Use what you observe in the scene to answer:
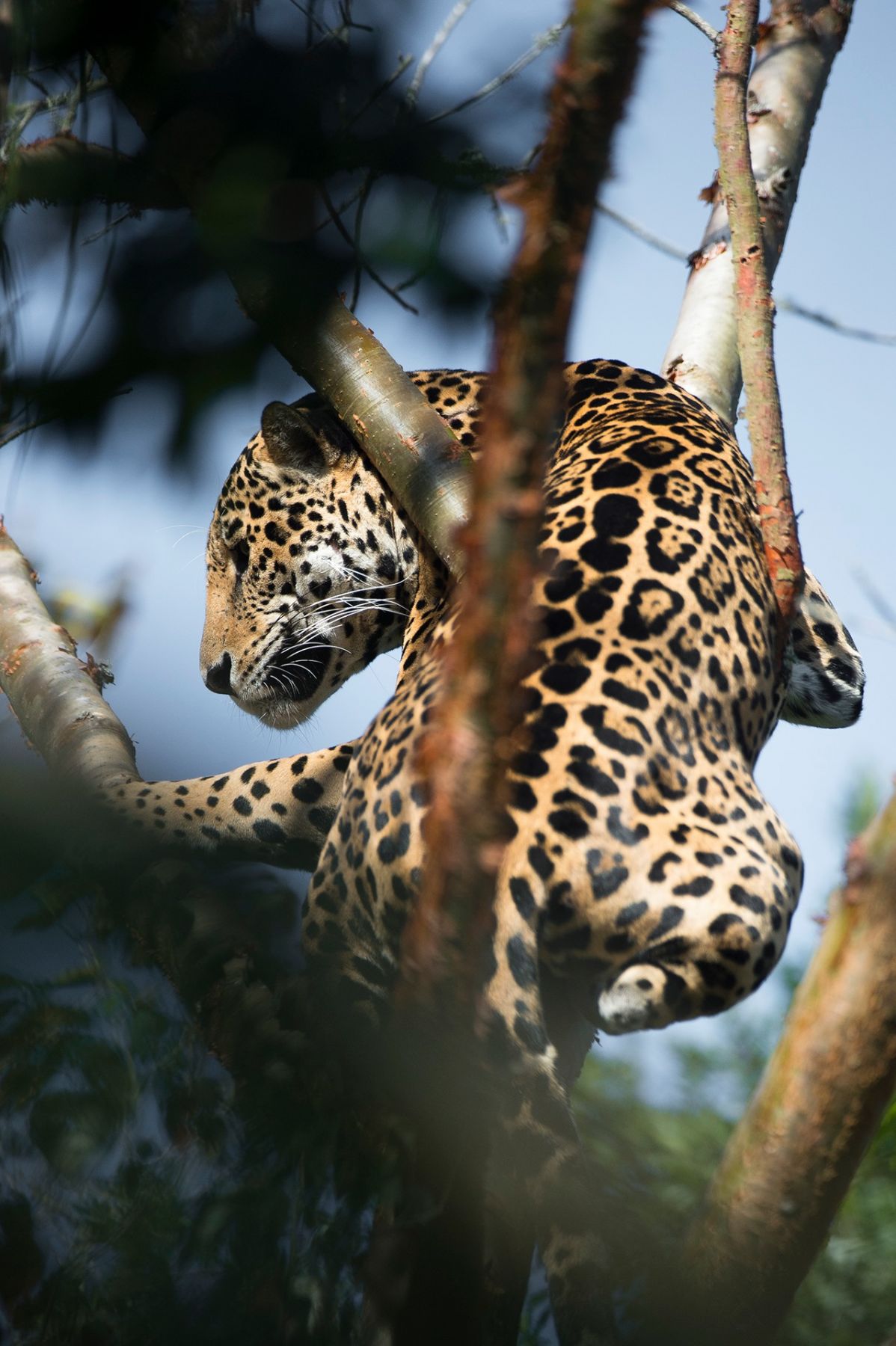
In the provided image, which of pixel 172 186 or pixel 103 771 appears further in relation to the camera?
pixel 103 771

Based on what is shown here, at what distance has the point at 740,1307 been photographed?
2275 mm

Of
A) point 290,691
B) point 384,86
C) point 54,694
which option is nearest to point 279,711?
point 290,691

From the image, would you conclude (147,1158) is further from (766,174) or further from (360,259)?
(766,174)

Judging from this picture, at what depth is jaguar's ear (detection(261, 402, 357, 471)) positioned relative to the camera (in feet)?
17.2

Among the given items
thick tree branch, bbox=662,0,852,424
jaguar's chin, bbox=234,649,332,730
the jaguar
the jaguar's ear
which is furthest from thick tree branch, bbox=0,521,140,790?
thick tree branch, bbox=662,0,852,424

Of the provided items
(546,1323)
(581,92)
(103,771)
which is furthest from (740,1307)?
(103,771)

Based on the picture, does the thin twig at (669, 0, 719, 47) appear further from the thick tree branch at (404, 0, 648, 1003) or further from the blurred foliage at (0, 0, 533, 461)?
the thick tree branch at (404, 0, 648, 1003)

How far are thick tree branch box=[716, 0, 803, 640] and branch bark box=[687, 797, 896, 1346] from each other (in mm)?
2085

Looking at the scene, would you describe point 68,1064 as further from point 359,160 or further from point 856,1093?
point 359,160

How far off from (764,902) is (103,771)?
2.52 metres

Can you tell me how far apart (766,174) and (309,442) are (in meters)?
2.82

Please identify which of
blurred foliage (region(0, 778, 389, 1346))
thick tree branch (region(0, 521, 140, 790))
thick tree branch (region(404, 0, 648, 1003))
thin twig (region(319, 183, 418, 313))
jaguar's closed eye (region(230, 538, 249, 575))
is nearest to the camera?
thick tree branch (region(404, 0, 648, 1003))

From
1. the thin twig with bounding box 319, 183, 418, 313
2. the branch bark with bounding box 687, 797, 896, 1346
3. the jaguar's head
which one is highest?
the thin twig with bounding box 319, 183, 418, 313

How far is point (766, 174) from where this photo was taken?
6.42m
